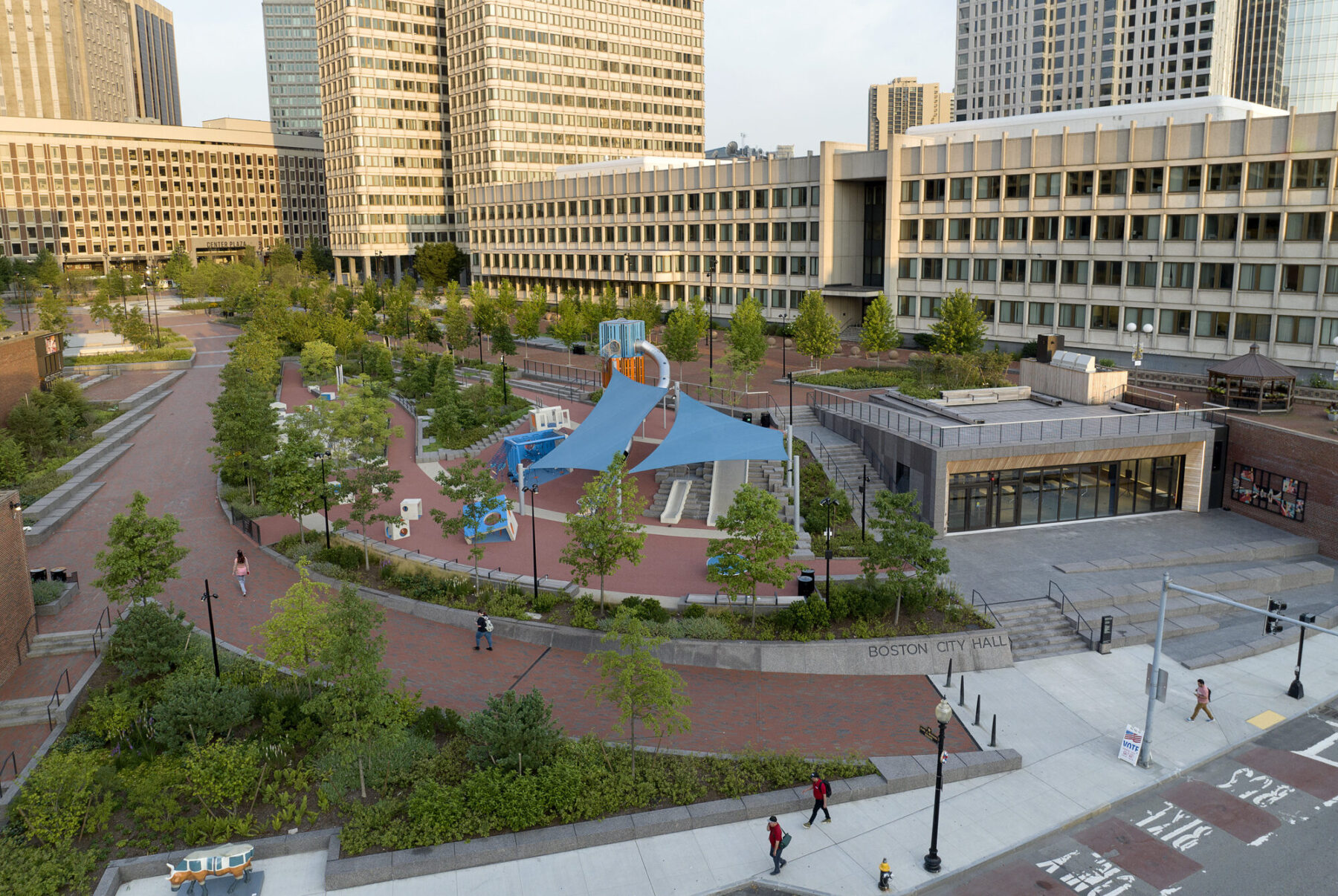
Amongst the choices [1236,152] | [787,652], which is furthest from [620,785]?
[1236,152]

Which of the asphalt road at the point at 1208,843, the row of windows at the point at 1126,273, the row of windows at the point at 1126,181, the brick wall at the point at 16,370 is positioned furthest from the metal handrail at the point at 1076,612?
the brick wall at the point at 16,370

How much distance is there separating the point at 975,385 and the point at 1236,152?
2197cm

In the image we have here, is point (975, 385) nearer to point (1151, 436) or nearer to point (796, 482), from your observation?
point (1151, 436)

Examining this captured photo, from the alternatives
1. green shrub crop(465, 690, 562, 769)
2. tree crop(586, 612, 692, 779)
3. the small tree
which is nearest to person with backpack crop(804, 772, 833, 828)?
tree crop(586, 612, 692, 779)

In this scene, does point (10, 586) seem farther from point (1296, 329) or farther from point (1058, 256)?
point (1296, 329)

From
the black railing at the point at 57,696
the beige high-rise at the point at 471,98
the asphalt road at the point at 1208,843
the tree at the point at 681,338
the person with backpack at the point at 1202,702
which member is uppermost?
the beige high-rise at the point at 471,98

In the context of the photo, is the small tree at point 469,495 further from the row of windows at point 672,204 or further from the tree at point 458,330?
the row of windows at point 672,204

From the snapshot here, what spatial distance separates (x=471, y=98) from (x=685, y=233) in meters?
61.3

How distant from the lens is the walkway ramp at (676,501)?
118 feet

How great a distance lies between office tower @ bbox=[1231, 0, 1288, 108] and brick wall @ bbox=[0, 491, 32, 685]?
15181cm

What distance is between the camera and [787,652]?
2538cm

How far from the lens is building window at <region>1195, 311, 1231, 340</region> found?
54.9 m

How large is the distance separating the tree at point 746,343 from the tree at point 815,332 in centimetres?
257

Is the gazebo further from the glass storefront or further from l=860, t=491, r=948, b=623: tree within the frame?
l=860, t=491, r=948, b=623: tree
